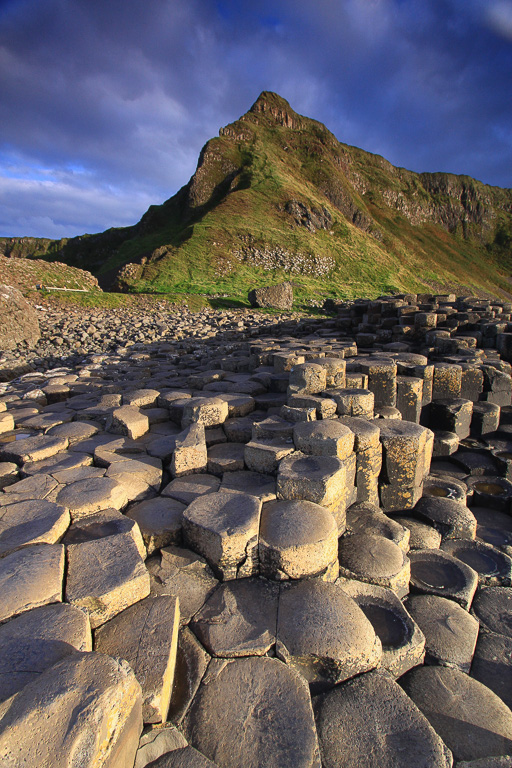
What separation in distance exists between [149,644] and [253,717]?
536 millimetres

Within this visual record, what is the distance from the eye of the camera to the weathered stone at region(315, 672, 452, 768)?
161 cm

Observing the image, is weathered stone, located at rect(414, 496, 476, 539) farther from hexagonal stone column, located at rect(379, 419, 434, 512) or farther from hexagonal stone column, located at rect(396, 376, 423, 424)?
hexagonal stone column, located at rect(396, 376, 423, 424)

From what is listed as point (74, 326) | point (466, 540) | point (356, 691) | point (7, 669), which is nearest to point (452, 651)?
point (356, 691)

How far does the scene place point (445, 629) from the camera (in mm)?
2506

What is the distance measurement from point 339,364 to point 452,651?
307 centimetres

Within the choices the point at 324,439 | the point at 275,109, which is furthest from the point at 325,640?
the point at 275,109

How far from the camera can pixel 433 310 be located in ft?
34.2

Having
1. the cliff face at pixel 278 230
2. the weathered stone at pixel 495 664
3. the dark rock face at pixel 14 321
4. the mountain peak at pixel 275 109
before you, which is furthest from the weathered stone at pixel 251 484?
the mountain peak at pixel 275 109

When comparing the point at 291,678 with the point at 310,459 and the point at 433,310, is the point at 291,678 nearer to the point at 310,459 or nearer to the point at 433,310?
the point at 310,459

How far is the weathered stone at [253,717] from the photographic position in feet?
5.08

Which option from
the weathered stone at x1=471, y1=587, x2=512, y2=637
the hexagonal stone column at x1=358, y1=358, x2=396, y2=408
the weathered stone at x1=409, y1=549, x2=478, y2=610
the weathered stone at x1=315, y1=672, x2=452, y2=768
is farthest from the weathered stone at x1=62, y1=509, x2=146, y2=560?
the hexagonal stone column at x1=358, y1=358, x2=396, y2=408

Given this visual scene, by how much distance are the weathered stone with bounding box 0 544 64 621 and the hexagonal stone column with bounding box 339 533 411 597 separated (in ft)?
5.59

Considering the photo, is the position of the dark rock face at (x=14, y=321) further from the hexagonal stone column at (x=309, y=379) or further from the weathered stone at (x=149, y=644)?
the weathered stone at (x=149, y=644)

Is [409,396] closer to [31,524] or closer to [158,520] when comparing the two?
[158,520]
